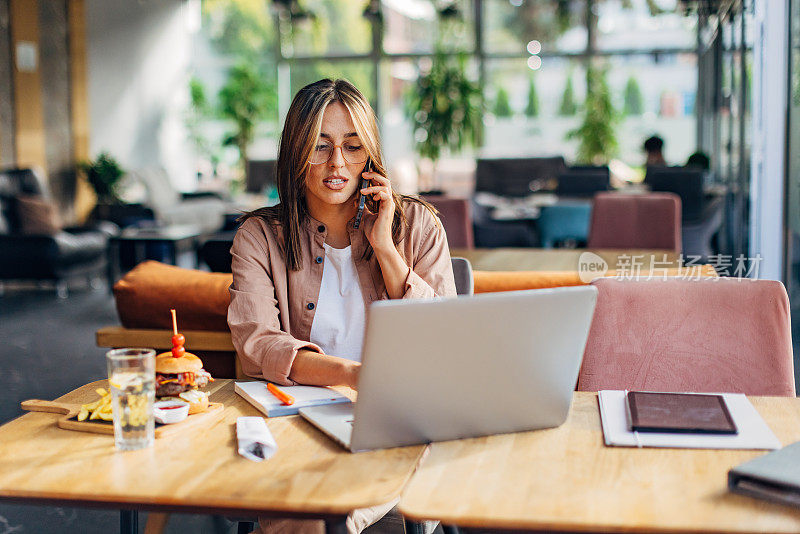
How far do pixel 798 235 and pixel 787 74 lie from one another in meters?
0.87

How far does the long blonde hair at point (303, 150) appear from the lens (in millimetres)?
2016

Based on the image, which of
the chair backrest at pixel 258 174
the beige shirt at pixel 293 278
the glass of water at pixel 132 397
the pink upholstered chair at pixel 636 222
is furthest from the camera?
the chair backrest at pixel 258 174

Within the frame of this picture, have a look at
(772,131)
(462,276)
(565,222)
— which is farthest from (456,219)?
(462,276)

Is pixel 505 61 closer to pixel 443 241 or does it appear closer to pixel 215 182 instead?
pixel 215 182

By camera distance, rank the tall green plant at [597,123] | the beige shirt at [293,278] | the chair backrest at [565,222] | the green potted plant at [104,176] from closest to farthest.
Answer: the beige shirt at [293,278]
the chair backrest at [565,222]
the green potted plant at [104,176]
the tall green plant at [597,123]

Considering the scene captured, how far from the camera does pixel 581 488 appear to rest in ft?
4.06

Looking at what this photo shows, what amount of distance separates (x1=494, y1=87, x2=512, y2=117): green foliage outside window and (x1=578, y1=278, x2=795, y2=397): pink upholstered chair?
10.6 meters

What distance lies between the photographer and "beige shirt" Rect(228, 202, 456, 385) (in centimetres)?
189

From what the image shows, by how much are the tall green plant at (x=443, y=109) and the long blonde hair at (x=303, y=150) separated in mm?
8889

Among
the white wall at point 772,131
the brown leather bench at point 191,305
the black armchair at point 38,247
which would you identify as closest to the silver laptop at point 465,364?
the brown leather bench at point 191,305

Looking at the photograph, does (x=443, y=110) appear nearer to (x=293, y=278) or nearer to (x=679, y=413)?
(x=293, y=278)

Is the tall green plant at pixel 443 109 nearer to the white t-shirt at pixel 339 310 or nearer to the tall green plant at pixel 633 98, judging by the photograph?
the tall green plant at pixel 633 98

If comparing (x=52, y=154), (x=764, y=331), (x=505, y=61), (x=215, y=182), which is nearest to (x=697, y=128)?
(x=505, y=61)

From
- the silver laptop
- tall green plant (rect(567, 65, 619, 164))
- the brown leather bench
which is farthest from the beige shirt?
tall green plant (rect(567, 65, 619, 164))
